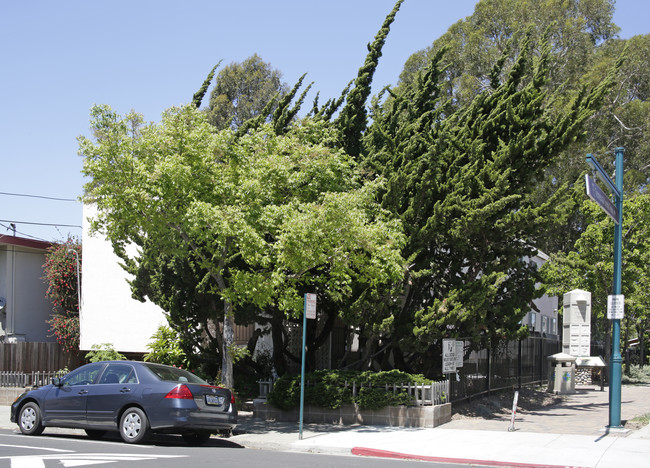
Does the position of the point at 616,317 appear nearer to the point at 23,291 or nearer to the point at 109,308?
the point at 109,308

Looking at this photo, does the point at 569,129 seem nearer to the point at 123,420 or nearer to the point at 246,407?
the point at 246,407

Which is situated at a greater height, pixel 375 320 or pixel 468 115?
pixel 468 115


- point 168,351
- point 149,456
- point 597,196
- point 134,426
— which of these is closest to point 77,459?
point 149,456

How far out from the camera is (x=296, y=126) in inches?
690

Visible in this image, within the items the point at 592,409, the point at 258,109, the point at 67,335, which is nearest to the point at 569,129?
the point at 592,409

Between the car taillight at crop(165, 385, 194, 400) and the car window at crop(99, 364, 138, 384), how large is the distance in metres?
0.94

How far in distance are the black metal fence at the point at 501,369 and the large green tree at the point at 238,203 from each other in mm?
5242

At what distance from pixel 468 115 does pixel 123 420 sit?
12316mm

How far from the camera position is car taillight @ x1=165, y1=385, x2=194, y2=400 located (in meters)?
12.3

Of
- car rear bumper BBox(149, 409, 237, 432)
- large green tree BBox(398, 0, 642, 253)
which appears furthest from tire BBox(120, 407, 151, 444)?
large green tree BBox(398, 0, 642, 253)

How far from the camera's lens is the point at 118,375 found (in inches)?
517

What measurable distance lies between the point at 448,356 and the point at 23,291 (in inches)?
708

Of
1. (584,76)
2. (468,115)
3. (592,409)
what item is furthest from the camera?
(584,76)

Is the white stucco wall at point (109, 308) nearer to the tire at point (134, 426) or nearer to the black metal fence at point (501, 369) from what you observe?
the black metal fence at point (501, 369)
